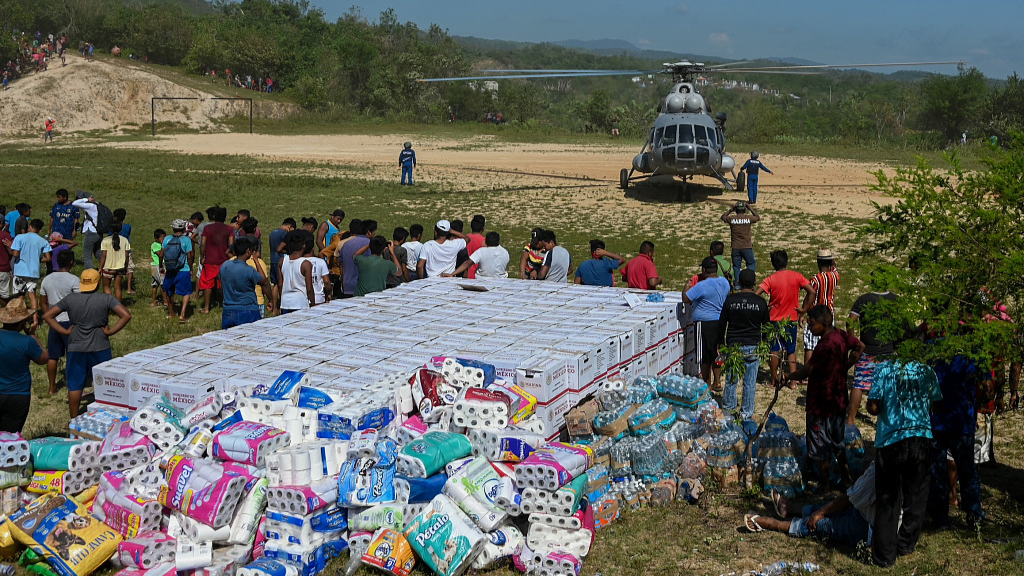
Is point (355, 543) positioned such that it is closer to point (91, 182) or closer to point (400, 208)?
point (400, 208)

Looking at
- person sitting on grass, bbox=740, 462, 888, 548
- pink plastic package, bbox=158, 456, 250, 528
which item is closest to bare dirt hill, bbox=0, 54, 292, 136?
pink plastic package, bbox=158, 456, 250, 528

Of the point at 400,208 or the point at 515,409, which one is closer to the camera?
the point at 515,409

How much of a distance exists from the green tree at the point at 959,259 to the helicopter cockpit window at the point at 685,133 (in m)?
19.7

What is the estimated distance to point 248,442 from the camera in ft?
22.2

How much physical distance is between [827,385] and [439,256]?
690 centimetres

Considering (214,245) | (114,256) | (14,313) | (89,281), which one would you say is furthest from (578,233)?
(14,313)

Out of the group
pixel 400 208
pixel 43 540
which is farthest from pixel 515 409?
pixel 400 208

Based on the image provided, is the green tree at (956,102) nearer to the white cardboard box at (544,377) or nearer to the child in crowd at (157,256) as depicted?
the child in crowd at (157,256)

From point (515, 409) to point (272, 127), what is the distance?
58.0 m

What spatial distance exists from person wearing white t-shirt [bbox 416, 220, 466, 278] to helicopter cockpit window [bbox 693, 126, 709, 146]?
1422 centimetres

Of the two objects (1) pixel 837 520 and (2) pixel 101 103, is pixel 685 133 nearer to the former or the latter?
(1) pixel 837 520

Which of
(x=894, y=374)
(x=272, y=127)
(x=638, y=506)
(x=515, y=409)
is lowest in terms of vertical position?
(x=638, y=506)

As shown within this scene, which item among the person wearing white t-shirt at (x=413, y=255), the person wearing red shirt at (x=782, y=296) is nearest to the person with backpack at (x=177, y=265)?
the person wearing white t-shirt at (x=413, y=255)

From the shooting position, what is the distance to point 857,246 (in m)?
21.2
